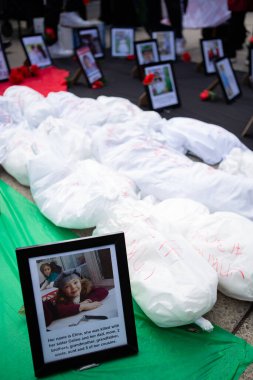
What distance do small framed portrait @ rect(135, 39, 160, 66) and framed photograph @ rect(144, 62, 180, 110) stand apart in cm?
66

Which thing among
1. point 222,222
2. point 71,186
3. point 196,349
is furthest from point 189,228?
point 71,186

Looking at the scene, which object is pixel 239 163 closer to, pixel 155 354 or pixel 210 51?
pixel 155 354

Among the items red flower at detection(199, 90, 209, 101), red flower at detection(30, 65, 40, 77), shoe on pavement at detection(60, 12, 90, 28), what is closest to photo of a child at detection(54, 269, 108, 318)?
red flower at detection(199, 90, 209, 101)

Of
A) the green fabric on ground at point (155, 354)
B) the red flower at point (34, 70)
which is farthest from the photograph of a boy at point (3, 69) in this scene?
the green fabric on ground at point (155, 354)

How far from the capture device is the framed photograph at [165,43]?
13.2ft

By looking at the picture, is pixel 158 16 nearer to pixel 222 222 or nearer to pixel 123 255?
pixel 222 222

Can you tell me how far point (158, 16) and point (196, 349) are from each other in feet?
14.6

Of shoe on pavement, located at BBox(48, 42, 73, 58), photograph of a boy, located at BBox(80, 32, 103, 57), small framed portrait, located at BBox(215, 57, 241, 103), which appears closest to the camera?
small framed portrait, located at BBox(215, 57, 241, 103)

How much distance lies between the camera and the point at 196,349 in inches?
44.9

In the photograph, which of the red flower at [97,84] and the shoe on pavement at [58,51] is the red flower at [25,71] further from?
the shoe on pavement at [58,51]

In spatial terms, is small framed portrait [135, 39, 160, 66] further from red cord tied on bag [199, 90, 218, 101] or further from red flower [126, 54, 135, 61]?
red flower [126, 54, 135, 61]

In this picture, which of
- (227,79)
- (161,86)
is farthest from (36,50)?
(227,79)

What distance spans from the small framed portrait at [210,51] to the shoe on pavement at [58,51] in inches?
68.8

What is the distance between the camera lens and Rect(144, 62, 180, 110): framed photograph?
2.89 m
